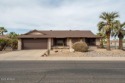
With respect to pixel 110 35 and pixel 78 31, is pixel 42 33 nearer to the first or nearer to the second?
pixel 78 31

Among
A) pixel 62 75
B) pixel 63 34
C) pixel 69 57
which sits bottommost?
pixel 69 57

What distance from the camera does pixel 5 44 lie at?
39.9 m

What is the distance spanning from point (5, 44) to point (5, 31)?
47788mm

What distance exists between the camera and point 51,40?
44531 mm

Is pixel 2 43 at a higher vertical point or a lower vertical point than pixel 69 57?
higher

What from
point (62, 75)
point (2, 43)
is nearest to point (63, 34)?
point (2, 43)

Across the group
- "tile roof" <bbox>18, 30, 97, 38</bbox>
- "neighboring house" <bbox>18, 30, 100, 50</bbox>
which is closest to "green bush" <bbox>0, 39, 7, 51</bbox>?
"neighboring house" <bbox>18, 30, 100, 50</bbox>

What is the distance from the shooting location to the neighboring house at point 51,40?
44000mm

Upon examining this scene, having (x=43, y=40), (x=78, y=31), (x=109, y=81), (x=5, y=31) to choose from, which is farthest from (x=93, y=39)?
(x=5, y=31)

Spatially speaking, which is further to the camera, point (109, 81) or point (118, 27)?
point (118, 27)

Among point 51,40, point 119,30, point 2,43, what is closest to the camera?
point 2,43

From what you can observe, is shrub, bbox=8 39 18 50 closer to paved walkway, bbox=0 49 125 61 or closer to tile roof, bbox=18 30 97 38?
tile roof, bbox=18 30 97 38

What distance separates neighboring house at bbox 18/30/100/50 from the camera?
144ft

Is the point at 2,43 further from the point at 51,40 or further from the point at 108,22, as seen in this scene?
the point at 108,22
